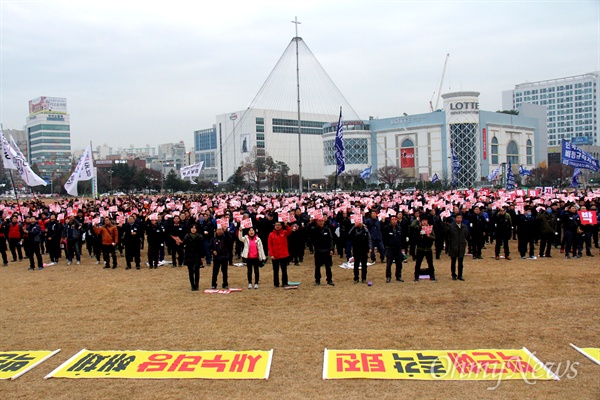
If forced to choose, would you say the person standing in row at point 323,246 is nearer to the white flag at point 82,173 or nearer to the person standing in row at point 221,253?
the person standing in row at point 221,253

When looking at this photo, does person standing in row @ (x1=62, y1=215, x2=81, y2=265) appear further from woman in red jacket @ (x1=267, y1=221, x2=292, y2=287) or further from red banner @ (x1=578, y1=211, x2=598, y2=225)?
red banner @ (x1=578, y1=211, x2=598, y2=225)

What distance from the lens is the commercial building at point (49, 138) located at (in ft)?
523

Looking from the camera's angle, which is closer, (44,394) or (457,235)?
(44,394)

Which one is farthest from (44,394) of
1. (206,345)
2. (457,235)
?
(457,235)

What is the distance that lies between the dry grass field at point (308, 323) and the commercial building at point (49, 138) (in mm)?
157973

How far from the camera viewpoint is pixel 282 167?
95812 mm

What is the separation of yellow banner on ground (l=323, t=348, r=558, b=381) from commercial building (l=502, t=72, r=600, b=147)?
187 m

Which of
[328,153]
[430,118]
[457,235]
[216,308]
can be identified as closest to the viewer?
[216,308]

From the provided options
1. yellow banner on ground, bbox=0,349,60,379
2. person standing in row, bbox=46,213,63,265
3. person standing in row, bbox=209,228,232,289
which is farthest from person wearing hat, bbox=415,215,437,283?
person standing in row, bbox=46,213,63,265

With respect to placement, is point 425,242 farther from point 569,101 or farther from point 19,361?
point 569,101

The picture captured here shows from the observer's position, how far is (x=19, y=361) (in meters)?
7.88

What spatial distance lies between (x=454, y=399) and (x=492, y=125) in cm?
10533

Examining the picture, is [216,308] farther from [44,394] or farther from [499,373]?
[499,373]

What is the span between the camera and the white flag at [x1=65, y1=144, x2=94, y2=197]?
102 ft
